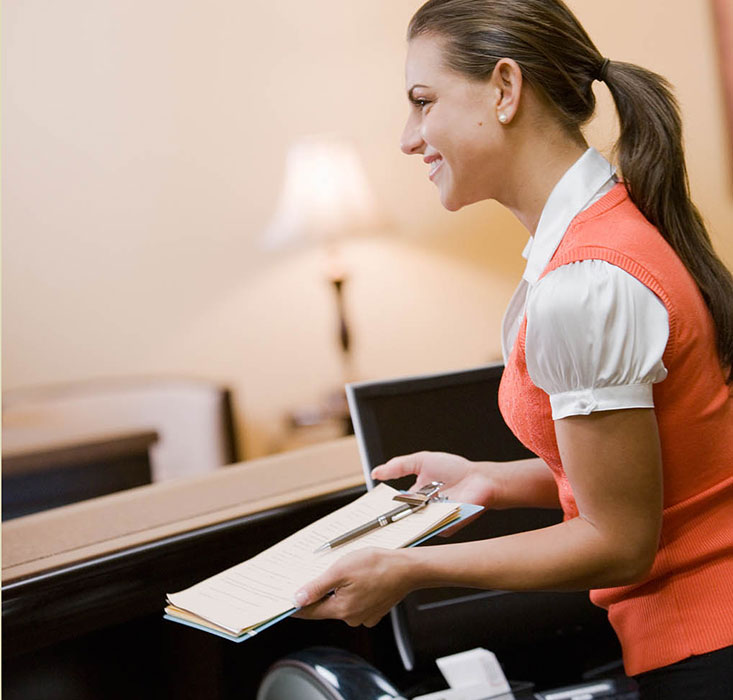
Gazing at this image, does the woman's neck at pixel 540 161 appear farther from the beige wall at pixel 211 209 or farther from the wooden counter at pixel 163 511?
the beige wall at pixel 211 209

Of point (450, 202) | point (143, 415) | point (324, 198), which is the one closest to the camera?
point (450, 202)

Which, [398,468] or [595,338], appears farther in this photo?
[398,468]

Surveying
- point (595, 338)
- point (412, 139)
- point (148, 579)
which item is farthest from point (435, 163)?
point (148, 579)

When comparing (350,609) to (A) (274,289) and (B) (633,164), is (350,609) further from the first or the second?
(A) (274,289)

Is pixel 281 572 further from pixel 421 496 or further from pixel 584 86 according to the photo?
pixel 584 86

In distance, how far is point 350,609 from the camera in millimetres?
856

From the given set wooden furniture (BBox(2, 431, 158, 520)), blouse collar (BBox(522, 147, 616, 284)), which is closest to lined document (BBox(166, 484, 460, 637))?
blouse collar (BBox(522, 147, 616, 284))

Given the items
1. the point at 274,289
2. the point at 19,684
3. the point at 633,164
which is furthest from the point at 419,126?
the point at 274,289

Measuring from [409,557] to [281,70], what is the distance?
137 inches

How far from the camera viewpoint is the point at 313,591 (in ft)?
2.79

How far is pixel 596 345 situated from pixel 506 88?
300 millimetres

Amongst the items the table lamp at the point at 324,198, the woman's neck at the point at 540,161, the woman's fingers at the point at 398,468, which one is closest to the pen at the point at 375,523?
the woman's fingers at the point at 398,468

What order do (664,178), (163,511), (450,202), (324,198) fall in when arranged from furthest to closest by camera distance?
(324,198) → (163,511) → (450,202) → (664,178)

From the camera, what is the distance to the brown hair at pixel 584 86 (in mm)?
918
